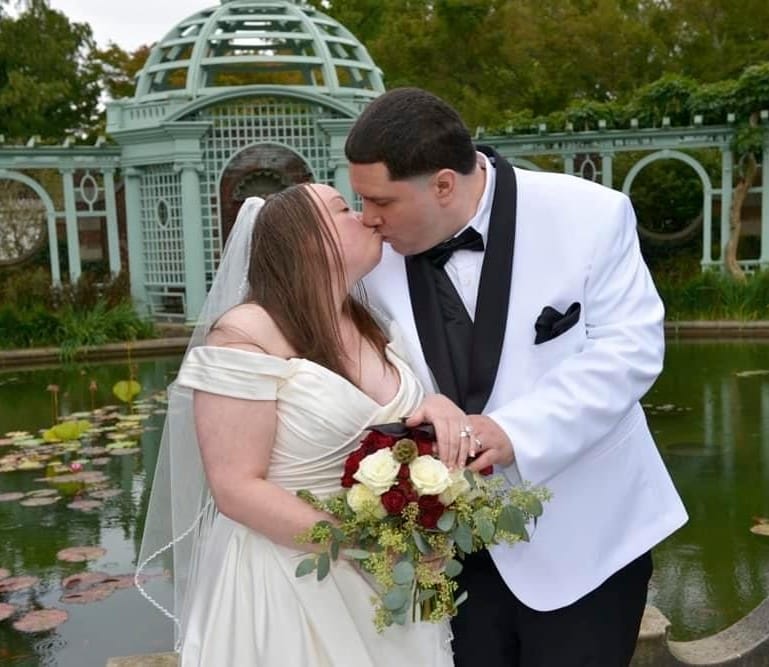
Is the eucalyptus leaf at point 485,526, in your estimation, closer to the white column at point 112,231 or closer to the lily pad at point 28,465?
the lily pad at point 28,465

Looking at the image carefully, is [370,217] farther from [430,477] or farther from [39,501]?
[39,501]

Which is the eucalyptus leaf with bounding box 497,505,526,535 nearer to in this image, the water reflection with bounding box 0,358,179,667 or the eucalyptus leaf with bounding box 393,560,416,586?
the eucalyptus leaf with bounding box 393,560,416,586

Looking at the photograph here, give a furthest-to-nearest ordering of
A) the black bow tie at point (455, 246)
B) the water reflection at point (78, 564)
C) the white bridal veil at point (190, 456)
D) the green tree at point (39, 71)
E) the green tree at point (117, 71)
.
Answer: the green tree at point (117, 71)
the green tree at point (39, 71)
the water reflection at point (78, 564)
the white bridal veil at point (190, 456)
the black bow tie at point (455, 246)

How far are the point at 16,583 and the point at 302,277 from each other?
363cm

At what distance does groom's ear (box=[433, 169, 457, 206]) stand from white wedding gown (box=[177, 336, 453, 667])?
0.42m

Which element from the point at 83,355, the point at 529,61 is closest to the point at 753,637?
the point at 83,355

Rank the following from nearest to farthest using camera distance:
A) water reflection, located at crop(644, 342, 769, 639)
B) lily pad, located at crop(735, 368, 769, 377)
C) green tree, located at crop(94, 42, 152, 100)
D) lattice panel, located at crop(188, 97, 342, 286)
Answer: water reflection, located at crop(644, 342, 769, 639)
lily pad, located at crop(735, 368, 769, 377)
lattice panel, located at crop(188, 97, 342, 286)
green tree, located at crop(94, 42, 152, 100)

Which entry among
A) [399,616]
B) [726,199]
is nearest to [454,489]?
[399,616]

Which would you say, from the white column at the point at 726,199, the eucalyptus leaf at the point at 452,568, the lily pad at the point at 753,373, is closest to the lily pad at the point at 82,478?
the eucalyptus leaf at the point at 452,568

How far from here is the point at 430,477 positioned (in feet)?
6.40

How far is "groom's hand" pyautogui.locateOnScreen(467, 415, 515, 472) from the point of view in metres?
2.12

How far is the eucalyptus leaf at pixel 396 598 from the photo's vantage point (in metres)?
1.99

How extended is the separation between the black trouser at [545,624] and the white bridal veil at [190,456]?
0.73 meters

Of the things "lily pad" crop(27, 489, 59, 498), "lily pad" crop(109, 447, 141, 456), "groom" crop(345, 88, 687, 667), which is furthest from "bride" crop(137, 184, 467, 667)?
"lily pad" crop(109, 447, 141, 456)
